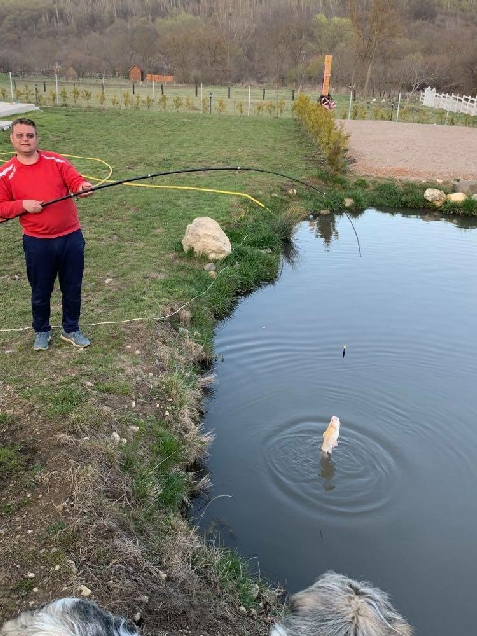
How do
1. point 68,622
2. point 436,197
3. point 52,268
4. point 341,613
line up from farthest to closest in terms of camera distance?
point 436,197, point 52,268, point 341,613, point 68,622

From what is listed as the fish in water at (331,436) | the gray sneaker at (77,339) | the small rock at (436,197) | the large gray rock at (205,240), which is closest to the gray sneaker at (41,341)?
the gray sneaker at (77,339)

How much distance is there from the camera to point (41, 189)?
4.97 meters

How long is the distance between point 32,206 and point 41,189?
0.82 ft

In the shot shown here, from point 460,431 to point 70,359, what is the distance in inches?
145

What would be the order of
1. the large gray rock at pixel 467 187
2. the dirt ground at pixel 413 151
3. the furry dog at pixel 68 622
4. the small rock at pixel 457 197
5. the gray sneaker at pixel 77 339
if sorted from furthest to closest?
1. the dirt ground at pixel 413 151
2. the large gray rock at pixel 467 187
3. the small rock at pixel 457 197
4. the gray sneaker at pixel 77 339
5. the furry dog at pixel 68 622

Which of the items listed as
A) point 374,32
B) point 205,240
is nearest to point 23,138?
point 205,240

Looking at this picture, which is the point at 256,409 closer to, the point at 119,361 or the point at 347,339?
the point at 119,361

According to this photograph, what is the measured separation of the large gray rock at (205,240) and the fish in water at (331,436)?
14.4 feet

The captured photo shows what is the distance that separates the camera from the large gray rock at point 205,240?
8.94 meters

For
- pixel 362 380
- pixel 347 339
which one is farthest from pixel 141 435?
pixel 347 339

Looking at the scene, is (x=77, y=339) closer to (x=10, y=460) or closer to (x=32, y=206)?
(x=32, y=206)

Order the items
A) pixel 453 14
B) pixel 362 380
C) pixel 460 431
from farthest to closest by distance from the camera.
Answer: pixel 453 14 → pixel 362 380 → pixel 460 431

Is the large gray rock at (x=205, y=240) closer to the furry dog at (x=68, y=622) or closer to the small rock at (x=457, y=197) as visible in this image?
the furry dog at (x=68, y=622)

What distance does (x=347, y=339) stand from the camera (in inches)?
294
